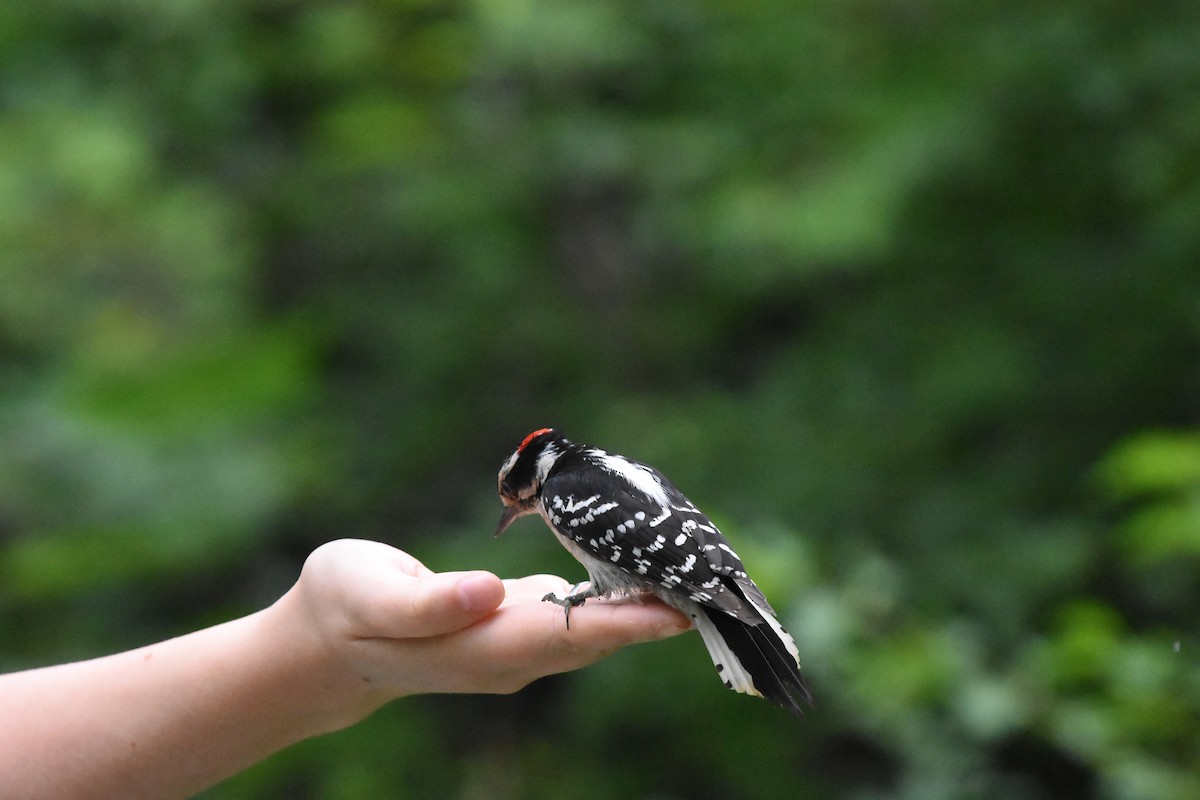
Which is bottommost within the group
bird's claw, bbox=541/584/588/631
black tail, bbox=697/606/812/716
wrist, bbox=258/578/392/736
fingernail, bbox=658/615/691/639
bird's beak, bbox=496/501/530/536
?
black tail, bbox=697/606/812/716

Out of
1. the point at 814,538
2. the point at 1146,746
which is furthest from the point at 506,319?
the point at 1146,746

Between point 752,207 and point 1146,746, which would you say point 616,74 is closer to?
point 752,207

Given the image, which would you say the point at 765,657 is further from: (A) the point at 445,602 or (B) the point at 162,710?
(B) the point at 162,710

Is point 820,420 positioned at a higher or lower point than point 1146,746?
higher

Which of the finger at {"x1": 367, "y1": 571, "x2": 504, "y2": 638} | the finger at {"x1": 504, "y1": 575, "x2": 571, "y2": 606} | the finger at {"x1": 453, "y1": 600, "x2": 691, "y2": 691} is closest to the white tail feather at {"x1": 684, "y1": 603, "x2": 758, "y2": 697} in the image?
the finger at {"x1": 453, "y1": 600, "x2": 691, "y2": 691}

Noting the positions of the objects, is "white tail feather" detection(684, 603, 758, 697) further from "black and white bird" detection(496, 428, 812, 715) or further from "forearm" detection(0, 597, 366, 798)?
"forearm" detection(0, 597, 366, 798)

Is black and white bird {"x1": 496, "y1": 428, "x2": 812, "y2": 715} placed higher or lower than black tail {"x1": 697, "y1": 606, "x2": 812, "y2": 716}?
higher

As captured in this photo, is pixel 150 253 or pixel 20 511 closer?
pixel 20 511

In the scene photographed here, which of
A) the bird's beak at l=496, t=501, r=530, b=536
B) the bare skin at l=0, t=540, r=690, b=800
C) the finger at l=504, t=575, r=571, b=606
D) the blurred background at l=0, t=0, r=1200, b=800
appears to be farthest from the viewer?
the blurred background at l=0, t=0, r=1200, b=800
